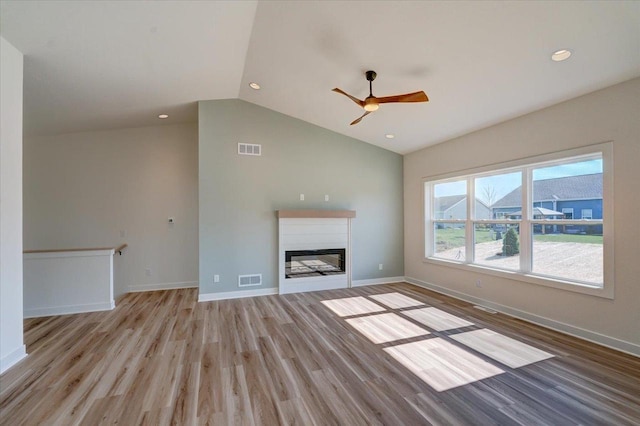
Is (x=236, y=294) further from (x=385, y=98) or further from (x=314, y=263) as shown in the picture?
(x=385, y=98)

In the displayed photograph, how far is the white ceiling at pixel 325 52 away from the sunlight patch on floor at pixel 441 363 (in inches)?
119

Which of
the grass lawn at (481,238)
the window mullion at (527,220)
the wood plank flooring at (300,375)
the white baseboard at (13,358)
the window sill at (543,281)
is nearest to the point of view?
the wood plank flooring at (300,375)

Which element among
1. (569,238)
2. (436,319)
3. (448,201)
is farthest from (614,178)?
(436,319)

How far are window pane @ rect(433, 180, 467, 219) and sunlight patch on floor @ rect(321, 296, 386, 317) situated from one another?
2229 millimetres

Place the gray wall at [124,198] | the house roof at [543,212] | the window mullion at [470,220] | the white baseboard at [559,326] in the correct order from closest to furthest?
1. the white baseboard at [559,326]
2. the house roof at [543,212]
3. the window mullion at [470,220]
4. the gray wall at [124,198]

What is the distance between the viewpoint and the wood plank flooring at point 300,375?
196 cm

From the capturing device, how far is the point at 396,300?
4621 mm

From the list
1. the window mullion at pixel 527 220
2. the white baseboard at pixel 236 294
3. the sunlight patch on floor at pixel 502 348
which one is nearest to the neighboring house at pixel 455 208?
the window mullion at pixel 527 220

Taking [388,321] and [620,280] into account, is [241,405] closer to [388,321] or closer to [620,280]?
[388,321]

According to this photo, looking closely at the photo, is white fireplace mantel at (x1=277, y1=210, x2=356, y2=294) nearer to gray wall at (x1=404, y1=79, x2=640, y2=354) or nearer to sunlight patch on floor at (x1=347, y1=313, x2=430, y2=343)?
sunlight patch on floor at (x1=347, y1=313, x2=430, y2=343)

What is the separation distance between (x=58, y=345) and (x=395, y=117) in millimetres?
5276

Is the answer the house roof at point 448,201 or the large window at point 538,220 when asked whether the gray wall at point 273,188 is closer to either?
the house roof at point 448,201

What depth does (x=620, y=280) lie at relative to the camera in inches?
112

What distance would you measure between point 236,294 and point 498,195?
4.61 meters
